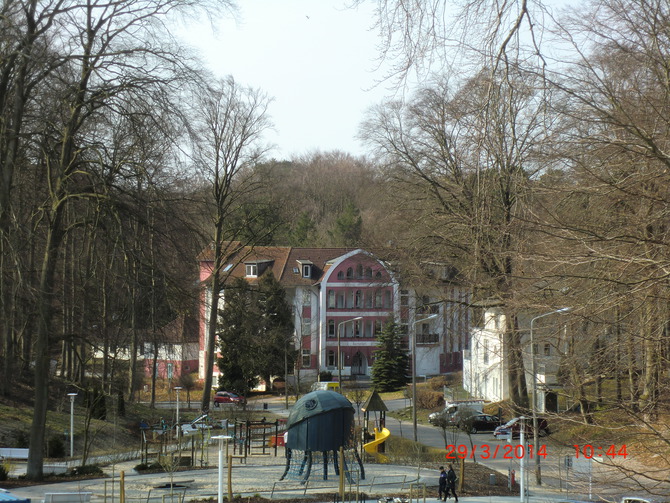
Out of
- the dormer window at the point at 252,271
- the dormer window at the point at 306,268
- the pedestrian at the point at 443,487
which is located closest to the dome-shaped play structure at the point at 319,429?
the pedestrian at the point at 443,487

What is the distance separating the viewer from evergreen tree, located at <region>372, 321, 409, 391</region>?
199 feet

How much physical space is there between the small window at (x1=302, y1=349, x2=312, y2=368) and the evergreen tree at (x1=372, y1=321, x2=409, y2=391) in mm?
6598

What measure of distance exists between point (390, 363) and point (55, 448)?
34057mm

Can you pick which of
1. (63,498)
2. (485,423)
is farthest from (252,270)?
(63,498)

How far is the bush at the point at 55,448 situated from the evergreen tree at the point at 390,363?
33517mm

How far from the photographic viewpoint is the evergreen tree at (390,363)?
60594 millimetres

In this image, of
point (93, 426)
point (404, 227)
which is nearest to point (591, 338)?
point (404, 227)

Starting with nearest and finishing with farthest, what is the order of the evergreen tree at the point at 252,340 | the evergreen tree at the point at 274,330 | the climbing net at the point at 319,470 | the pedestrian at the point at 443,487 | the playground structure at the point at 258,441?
the pedestrian at the point at 443,487, the climbing net at the point at 319,470, the playground structure at the point at 258,441, the evergreen tree at the point at 252,340, the evergreen tree at the point at 274,330

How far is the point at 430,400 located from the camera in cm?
5066

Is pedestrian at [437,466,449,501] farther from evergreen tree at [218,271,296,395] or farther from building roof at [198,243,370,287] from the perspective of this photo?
building roof at [198,243,370,287]

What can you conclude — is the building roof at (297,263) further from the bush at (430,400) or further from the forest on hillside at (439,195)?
the forest on hillside at (439,195)

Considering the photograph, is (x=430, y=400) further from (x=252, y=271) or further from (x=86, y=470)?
(x=86, y=470)

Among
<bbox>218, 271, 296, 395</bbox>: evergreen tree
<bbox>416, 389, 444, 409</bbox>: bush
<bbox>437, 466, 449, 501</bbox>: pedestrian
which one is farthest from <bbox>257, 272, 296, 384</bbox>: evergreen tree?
<bbox>437, 466, 449, 501</bbox>: pedestrian

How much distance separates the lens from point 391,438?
1383 inches
